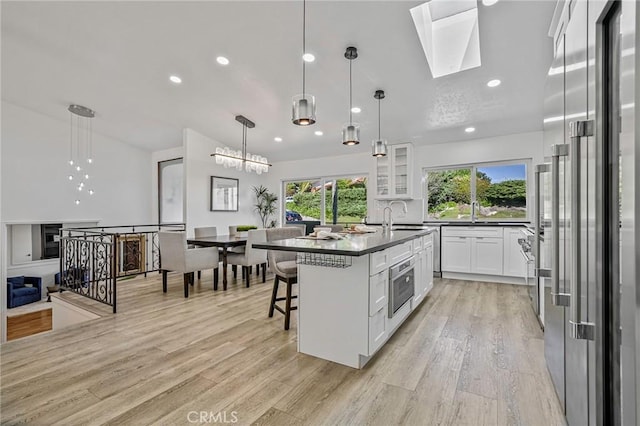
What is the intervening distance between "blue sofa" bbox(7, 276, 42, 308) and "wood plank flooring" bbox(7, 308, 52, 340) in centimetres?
52

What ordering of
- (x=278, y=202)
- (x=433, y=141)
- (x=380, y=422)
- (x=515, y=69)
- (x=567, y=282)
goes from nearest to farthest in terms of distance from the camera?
1. (x=567, y=282)
2. (x=380, y=422)
3. (x=515, y=69)
4. (x=433, y=141)
5. (x=278, y=202)

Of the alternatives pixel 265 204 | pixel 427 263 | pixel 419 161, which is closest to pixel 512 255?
pixel 427 263

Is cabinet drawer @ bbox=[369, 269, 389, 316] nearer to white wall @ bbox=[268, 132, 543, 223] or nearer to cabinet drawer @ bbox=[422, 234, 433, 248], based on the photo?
cabinet drawer @ bbox=[422, 234, 433, 248]

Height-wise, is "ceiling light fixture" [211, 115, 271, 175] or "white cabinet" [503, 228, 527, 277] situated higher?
"ceiling light fixture" [211, 115, 271, 175]

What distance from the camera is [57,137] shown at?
20.6 feet

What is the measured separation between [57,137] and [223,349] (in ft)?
22.0

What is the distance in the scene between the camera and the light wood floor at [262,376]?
64.9 inches

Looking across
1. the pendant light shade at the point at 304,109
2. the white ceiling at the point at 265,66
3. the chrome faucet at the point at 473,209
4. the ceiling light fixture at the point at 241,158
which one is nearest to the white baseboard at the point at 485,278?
the chrome faucet at the point at 473,209

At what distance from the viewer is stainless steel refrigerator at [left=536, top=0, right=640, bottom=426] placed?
28.9 inches

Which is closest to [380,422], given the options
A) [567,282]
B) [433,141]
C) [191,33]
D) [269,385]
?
[269,385]

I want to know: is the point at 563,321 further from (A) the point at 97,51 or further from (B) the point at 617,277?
(A) the point at 97,51

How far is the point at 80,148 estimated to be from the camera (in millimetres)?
6543

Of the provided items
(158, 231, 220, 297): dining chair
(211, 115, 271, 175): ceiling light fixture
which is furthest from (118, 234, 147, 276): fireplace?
(211, 115, 271, 175): ceiling light fixture

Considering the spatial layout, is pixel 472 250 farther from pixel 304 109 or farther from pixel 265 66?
pixel 265 66
